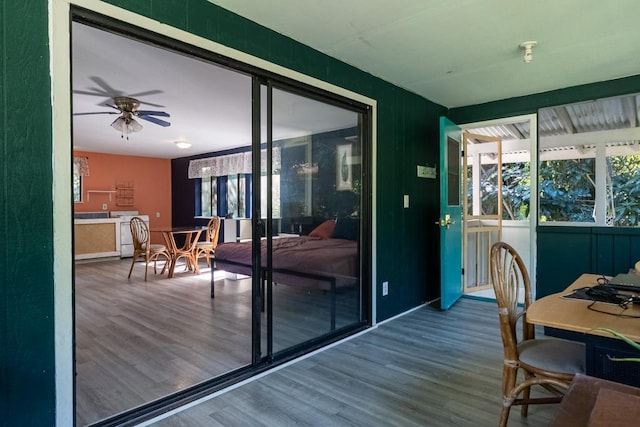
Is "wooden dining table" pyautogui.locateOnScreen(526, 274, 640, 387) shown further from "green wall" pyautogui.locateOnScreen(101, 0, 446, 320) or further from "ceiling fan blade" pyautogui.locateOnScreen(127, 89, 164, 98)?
"ceiling fan blade" pyautogui.locateOnScreen(127, 89, 164, 98)

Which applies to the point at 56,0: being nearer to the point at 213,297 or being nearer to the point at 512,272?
the point at 512,272

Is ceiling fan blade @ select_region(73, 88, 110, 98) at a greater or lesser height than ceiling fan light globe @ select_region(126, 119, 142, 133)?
greater

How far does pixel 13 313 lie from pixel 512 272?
2.36m

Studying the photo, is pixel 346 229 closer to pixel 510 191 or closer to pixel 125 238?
pixel 510 191

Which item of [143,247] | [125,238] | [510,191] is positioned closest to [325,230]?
[510,191]

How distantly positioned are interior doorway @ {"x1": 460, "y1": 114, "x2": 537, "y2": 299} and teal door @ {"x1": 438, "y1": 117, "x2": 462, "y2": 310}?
229 millimetres

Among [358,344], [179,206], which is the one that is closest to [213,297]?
[358,344]

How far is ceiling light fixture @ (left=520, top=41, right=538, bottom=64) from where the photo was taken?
2.72 meters

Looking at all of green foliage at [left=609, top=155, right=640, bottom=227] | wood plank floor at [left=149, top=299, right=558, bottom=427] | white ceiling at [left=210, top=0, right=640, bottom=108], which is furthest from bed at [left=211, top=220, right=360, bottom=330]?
green foliage at [left=609, top=155, right=640, bottom=227]

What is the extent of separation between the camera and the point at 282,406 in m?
2.09

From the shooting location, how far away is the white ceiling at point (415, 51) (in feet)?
7.47

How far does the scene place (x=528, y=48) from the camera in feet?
9.05

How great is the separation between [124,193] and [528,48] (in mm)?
8370

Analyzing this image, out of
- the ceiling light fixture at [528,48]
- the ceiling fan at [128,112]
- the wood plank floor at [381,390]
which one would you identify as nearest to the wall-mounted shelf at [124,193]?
the ceiling fan at [128,112]
